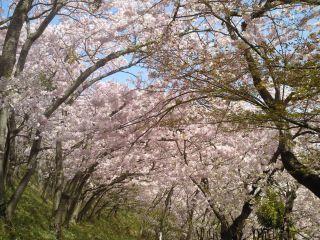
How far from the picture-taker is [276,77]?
6383 mm

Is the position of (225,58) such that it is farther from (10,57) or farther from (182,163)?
(182,163)

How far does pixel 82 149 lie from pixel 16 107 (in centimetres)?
578

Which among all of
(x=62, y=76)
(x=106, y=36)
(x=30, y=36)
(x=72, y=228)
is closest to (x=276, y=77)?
(x=30, y=36)

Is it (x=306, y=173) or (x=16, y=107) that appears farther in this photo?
(x=16, y=107)

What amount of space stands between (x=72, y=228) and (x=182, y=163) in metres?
7.84

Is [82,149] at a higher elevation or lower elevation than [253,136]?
lower

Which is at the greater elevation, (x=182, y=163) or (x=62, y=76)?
(x=62, y=76)

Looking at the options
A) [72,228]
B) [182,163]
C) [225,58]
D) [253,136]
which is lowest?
[72,228]

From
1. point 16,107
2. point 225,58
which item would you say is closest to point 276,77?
point 225,58

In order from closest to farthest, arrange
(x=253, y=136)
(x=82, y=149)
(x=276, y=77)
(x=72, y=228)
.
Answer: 1. (x=276, y=77)
2. (x=82, y=149)
3. (x=253, y=136)
4. (x=72, y=228)

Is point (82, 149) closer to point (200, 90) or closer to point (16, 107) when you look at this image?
point (16, 107)

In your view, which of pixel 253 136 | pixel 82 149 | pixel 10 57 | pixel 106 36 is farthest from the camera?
pixel 253 136

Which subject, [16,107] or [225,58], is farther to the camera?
[16,107]

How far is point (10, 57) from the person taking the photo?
953cm
